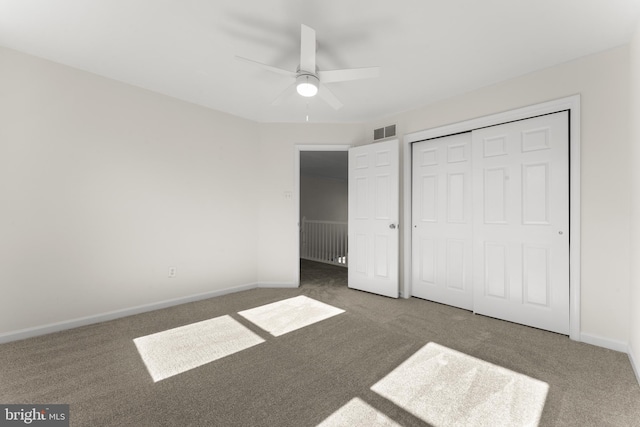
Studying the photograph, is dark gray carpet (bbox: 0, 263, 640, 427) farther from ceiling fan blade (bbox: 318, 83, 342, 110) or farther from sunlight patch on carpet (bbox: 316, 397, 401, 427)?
ceiling fan blade (bbox: 318, 83, 342, 110)

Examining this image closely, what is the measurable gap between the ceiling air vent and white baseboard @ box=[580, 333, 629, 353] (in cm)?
290

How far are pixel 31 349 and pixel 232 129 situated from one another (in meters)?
3.02

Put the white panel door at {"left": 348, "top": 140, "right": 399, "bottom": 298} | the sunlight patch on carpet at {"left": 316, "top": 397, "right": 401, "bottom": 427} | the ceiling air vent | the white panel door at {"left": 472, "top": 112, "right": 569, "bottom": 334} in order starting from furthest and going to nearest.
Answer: the ceiling air vent, the white panel door at {"left": 348, "top": 140, "right": 399, "bottom": 298}, the white panel door at {"left": 472, "top": 112, "right": 569, "bottom": 334}, the sunlight patch on carpet at {"left": 316, "top": 397, "right": 401, "bottom": 427}

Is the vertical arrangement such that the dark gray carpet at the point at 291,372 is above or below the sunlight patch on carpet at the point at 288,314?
above

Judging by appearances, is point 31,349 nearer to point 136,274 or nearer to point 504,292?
point 136,274

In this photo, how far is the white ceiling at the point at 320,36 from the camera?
1.85 metres

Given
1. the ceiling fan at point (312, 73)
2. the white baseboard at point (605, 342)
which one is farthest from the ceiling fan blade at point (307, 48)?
the white baseboard at point (605, 342)

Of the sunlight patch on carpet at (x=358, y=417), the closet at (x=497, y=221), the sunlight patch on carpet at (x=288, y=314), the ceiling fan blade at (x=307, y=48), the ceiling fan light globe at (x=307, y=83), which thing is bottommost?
the sunlight patch on carpet at (x=288, y=314)

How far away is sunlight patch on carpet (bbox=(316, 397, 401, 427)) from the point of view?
1.41m

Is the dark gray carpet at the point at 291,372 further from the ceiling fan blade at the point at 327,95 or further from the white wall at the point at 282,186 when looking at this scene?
the ceiling fan blade at the point at 327,95

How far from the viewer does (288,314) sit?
9.82 feet

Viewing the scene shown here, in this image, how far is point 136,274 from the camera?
300 cm

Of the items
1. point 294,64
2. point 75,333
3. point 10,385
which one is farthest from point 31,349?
point 294,64

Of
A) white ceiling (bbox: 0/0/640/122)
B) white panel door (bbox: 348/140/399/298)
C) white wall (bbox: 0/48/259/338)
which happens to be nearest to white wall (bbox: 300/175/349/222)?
white panel door (bbox: 348/140/399/298)
